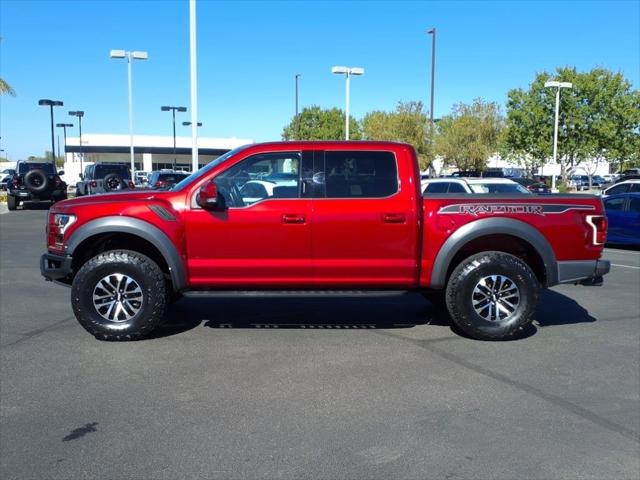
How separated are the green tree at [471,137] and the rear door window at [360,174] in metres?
41.6

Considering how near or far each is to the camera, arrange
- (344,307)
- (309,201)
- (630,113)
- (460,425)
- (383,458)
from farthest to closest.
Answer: (630,113) → (344,307) → (309,201) → (460,425) → (383,458)

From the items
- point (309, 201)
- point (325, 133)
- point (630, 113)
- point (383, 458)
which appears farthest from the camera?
point (325, 133)

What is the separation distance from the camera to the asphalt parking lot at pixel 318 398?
3.57 meters

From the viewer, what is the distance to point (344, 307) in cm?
764

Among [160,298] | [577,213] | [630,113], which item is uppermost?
[630,113]

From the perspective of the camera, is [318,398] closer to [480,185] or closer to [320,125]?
[480,185]

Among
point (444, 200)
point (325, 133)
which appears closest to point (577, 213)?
point (444, 200)

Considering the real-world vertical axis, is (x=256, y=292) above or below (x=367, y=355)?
above

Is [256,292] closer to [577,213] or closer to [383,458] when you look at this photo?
[383,458]

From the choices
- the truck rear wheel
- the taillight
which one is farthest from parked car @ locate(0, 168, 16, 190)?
the taillight

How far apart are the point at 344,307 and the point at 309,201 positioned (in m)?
2.09

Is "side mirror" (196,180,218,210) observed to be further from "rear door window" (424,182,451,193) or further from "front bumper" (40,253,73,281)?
"rear door window" (424,182,451,193)

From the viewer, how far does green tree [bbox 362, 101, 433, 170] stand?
47031 millimetres

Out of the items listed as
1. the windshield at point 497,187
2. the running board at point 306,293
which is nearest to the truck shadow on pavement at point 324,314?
the running board at point 306,293
